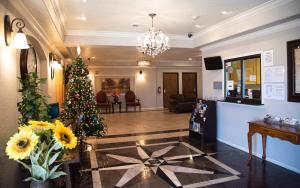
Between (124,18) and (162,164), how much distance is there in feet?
10.1

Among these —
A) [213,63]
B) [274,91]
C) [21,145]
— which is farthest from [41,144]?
[213,63]

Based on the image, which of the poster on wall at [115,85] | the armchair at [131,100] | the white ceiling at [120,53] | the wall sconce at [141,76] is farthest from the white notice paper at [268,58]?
the poster on wall at [115,85]

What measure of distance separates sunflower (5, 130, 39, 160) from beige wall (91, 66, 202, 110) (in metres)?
11.1

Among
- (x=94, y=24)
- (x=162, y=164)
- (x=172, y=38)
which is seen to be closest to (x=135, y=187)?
(x=162, y=164)

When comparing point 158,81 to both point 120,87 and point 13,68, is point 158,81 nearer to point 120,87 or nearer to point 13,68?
point 120,87

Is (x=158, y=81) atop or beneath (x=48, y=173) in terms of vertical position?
atop

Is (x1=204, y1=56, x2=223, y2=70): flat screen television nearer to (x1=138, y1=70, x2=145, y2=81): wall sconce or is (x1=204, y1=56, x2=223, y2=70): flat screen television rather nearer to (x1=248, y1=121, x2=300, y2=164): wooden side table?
(x1=248, y1=121, x2=300, y2=164): wooden side table

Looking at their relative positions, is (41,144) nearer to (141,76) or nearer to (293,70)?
(293,70)

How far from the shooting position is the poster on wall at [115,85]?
12.3m

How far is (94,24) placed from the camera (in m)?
5.23

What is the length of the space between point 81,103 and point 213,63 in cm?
349

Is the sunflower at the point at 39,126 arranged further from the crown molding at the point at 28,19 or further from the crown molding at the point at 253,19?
the crown molding at the point at 253,19

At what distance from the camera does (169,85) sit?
44.0 feet

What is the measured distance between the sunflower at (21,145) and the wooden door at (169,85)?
480 inches
